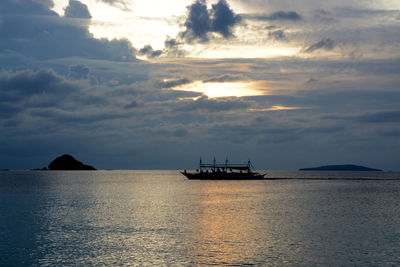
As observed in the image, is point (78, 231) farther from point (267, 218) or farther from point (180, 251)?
point (267, 218)

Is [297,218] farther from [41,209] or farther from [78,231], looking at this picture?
[41,209]

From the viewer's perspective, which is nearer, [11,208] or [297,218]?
[297,218]

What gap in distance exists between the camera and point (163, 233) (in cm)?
5247

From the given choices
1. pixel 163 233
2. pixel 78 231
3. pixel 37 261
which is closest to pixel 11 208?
pixel 78 231

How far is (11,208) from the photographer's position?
3241 inches

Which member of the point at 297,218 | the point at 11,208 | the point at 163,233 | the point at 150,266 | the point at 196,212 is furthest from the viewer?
the point at 11,208

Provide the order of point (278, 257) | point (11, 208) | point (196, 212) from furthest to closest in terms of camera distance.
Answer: point (11, 208) < point (196, 212) < point (278, 257)

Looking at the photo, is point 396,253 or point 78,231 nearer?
point 396,253

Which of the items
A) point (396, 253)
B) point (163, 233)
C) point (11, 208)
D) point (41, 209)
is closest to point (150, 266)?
point (163, 233)

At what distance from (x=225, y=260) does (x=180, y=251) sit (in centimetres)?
614

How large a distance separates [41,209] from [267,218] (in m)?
46.8

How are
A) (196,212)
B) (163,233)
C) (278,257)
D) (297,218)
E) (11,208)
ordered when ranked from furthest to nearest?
(11,208), (196,212), (297,218), (163,233), (278,257)

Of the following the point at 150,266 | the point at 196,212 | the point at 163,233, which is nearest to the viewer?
the point at 150,266

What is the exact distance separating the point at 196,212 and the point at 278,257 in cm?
3893
